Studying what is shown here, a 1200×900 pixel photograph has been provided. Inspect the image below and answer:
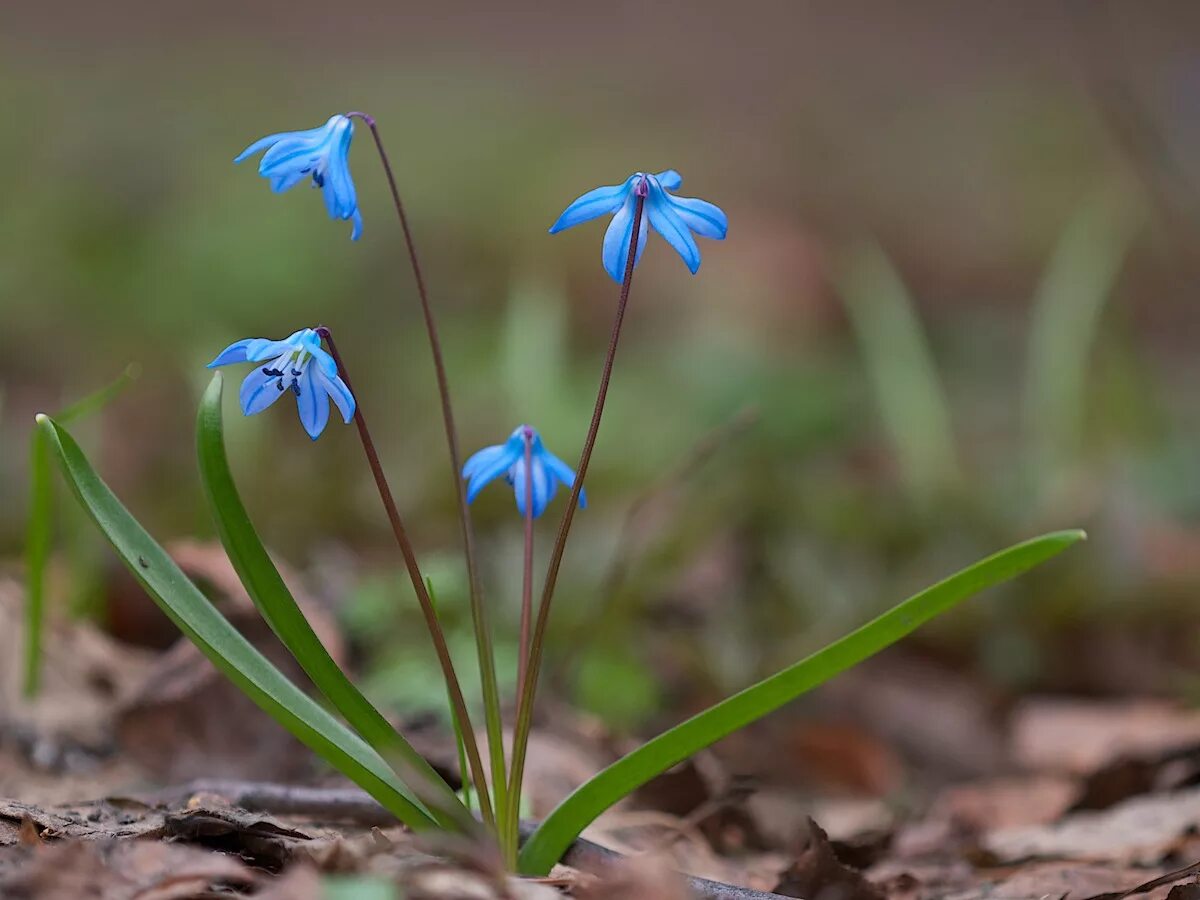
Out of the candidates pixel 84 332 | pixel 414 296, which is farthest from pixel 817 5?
pixel 84 332

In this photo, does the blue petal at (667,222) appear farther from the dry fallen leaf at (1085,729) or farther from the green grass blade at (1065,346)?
the green grass blade at (1065,346)

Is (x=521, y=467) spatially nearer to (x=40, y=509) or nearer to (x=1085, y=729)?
(x=40, y=509)

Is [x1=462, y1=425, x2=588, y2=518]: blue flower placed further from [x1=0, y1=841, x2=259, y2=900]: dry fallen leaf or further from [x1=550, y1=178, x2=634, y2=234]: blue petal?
[x1=0, y1=841, x2=259, y2=900]: dry fallen leaf

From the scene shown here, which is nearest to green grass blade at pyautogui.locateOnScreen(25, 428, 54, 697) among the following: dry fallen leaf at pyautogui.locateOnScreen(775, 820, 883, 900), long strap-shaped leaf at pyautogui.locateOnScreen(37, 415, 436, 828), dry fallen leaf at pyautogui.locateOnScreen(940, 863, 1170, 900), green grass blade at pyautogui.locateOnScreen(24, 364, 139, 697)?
green grass blade at pyautogui.locateOnScreen(24, 364, 139, 697)

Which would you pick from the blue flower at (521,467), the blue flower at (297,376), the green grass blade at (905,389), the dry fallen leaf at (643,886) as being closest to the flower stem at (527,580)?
A: the blue flower at (521,467)

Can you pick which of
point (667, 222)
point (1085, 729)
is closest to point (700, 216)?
point (667, 222)

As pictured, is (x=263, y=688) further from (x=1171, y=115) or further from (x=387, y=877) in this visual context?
(x=1171, y=115)
